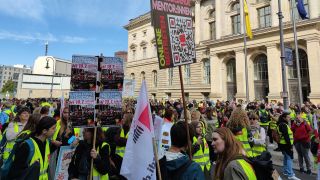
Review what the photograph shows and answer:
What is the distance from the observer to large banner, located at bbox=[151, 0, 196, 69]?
13.8 ft

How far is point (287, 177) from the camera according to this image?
6.98 metres

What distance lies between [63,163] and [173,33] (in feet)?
9.97

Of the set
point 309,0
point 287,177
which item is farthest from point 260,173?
point 309,0

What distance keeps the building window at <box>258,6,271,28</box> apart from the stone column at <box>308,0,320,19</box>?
437 cm

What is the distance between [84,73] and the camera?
4.13 meters

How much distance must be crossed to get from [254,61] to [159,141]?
25.4m

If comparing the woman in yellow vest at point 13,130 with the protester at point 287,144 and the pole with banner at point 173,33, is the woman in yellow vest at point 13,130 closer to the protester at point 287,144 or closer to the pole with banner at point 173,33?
the pole with banner at point 173,33

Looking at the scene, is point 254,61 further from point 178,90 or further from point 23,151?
point 23,151

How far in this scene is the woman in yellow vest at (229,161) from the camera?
221 cm

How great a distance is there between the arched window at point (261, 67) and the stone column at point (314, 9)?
5.81m

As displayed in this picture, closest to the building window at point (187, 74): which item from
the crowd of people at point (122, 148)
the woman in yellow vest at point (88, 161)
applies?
the crowd of people at point (122, 148)

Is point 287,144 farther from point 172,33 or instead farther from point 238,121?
point 172,33

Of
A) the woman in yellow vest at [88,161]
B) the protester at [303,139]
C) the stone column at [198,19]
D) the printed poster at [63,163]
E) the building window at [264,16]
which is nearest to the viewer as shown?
the woman in yellow vest at [88,161]

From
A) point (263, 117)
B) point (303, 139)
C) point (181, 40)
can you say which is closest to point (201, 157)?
point (181, 40)
